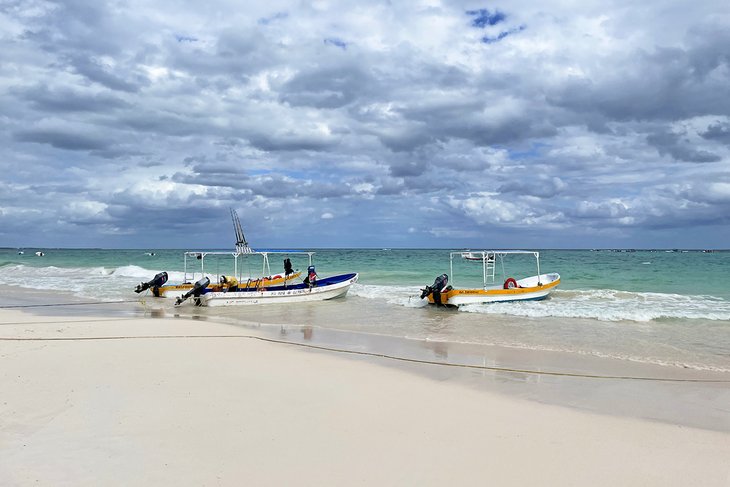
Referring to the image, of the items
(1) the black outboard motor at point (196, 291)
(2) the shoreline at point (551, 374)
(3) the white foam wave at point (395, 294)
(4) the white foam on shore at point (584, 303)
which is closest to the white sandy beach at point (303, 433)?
(2) the shoreline at point (551, 374)

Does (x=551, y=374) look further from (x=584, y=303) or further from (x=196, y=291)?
(x=196, y=291)

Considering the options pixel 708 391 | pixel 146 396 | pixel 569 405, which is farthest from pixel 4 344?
pixel 708 391

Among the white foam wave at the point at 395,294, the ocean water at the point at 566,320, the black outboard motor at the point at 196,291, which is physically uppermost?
the black outboard motor at the point at 196,291

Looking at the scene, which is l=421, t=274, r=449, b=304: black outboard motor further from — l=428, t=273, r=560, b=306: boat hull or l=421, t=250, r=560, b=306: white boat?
l=428, t=273, r=560, b=306: boat hull

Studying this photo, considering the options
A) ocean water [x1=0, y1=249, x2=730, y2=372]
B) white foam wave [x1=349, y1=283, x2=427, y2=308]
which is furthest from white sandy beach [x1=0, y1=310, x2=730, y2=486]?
white foam wave [x1=349, y1=283, x2=427, y2=308]

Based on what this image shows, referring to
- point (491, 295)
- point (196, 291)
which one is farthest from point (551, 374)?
point (196, 291)

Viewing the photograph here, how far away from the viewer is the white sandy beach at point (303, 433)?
15.4 ft

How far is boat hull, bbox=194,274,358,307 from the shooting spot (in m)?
22.0

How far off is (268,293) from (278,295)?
482 millimetres

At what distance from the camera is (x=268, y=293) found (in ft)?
73.5

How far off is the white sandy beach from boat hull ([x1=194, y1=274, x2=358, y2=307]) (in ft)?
42.7

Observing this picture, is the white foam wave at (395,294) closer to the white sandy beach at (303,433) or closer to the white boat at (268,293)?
the white boat at (268,293)

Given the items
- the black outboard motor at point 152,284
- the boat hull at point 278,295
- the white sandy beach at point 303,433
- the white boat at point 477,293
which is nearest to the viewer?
the white sandy beach at point 303,433

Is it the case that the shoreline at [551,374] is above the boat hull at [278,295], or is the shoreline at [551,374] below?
below
